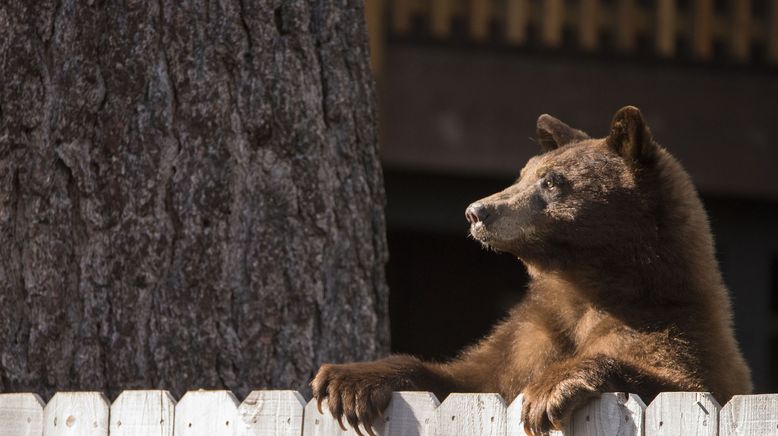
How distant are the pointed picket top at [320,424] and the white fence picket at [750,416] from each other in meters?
0.94

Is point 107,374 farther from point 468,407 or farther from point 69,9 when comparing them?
point 468,407

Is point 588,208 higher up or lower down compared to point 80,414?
higher up

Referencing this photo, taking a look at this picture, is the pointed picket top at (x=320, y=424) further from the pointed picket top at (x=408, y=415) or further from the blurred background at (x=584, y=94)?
the blurred background at (x=584, y=94)

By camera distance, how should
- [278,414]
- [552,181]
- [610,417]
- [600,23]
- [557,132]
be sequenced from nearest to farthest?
[610,417] → [278,414] → [552,181] → [557,132] → [600,23]

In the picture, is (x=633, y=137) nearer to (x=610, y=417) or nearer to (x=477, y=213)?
(x=477, y=213)

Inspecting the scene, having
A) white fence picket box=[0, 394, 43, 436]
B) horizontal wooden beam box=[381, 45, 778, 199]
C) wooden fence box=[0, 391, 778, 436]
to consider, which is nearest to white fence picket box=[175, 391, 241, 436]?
wooden fence box=[0, 391, 778, 436]

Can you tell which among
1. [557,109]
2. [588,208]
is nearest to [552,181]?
[588,208]

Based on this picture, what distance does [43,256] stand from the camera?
3.85 metres

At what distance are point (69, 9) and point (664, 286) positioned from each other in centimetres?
190

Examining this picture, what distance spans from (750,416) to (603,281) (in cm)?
116

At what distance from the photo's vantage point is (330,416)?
308 centimetres

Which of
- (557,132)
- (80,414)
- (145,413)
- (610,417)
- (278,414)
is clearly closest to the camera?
(610,417)

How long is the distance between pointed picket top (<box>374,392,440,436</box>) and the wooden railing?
5040mm

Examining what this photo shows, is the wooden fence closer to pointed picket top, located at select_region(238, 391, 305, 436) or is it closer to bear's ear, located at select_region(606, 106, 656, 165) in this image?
pointed picket top, located at select_region(238, 391, 305, 436)
